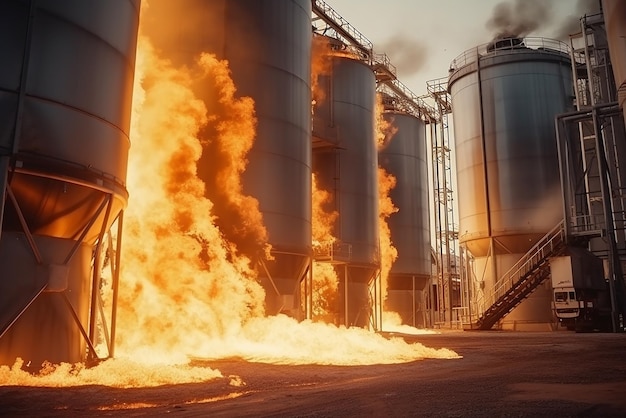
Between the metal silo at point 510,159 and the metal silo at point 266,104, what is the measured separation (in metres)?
15.2

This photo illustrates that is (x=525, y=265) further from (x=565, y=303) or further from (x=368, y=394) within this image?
(x=368, y=394)

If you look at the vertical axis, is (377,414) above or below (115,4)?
below

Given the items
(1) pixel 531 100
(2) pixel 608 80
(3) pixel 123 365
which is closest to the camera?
(3) pixel 123 365

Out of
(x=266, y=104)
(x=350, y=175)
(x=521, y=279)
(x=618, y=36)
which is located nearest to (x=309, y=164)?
(x=266, y=104)

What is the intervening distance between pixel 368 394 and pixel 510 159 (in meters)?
25.6

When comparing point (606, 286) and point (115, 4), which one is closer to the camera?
point (115, 4)

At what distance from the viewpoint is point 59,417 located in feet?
20.9

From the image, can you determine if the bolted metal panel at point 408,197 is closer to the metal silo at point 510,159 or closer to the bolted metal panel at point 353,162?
the metal silo at point 510,159

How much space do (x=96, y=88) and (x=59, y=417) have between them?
20.7ft

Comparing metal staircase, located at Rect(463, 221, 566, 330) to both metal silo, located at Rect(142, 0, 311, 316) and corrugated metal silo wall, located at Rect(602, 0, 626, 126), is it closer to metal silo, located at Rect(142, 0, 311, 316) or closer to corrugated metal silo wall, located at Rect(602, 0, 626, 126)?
metal silo, located at Rect(142, 0, 311, 316)

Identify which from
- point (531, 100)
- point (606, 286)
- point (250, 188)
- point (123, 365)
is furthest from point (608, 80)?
point (123, 365)

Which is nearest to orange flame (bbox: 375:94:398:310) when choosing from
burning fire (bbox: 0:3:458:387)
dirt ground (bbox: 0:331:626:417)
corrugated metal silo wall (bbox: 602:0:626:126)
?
burning fire (bbox: 0:3:458:387)

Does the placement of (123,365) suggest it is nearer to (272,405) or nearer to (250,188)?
(272,405)

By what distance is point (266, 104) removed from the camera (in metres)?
18.0
